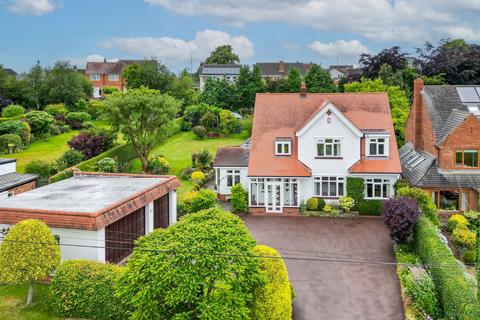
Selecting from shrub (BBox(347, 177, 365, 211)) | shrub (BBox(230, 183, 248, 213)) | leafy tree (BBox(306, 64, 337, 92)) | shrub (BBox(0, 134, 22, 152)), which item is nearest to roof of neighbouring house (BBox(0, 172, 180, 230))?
shrub (BBox(230, 183, 248, 213))

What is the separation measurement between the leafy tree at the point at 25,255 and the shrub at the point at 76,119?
4521cm

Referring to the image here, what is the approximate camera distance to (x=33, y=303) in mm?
17719

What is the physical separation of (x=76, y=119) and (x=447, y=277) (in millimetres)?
54115

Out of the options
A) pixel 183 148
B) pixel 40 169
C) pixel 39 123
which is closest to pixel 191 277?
pixel 40 169

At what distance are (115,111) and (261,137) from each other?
12757 mm

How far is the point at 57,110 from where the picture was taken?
201ft

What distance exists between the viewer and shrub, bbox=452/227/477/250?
79.3 feet

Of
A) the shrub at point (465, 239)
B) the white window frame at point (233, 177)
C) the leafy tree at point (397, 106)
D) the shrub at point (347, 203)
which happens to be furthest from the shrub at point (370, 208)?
the leafy tree at point (397, 106)

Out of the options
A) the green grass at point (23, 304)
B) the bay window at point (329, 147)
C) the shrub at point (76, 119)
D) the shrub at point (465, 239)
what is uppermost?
the shrub at point (76, 119)

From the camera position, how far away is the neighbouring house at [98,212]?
19.1m

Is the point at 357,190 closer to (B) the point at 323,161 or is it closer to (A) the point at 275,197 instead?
(B) the point at 323,161

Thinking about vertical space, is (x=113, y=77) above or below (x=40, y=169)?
above

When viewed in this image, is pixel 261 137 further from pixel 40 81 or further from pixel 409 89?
pixel 40 81

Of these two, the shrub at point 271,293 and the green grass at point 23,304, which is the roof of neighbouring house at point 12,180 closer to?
the green grass at point 23,304
